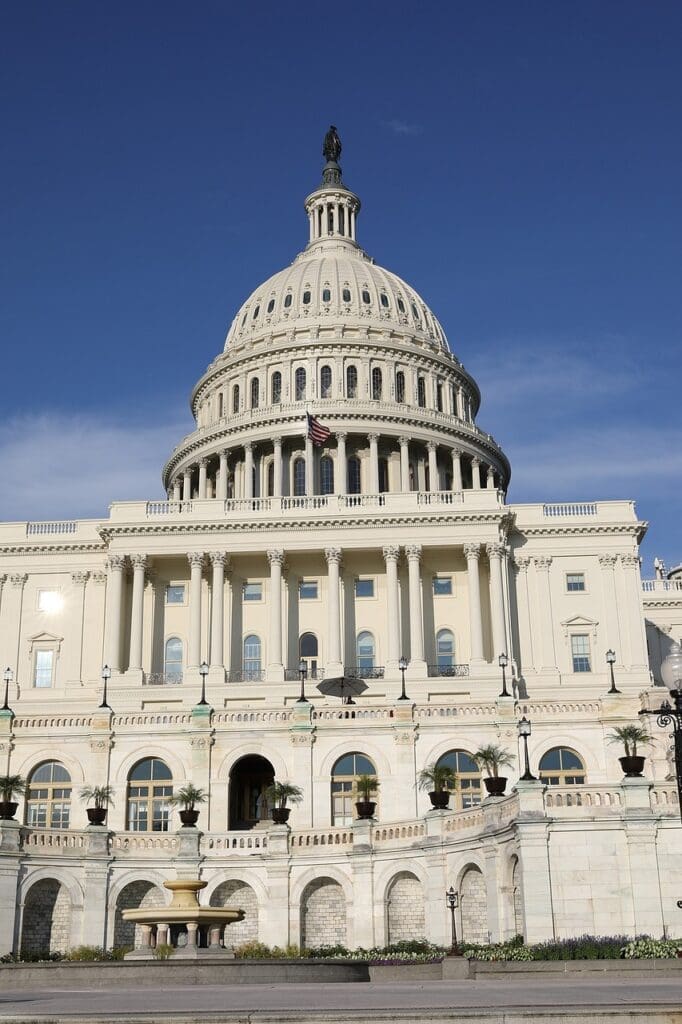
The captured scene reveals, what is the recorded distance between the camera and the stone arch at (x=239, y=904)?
162 feet

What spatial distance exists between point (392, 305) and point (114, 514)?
5289 centimetres

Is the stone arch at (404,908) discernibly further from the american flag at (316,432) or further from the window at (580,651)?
the american flag at (316,432)

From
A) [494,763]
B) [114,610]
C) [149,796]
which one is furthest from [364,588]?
[494,763]

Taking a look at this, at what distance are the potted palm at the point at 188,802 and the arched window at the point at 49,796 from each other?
6.29m

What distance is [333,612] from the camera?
89188 mm

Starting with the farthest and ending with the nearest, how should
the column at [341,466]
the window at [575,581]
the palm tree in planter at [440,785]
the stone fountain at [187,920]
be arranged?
1. the column at [341,466]
2. the window at [575,581]
3. the palm tree in planter at [440,785]
4. the stone fountain at [187,920]

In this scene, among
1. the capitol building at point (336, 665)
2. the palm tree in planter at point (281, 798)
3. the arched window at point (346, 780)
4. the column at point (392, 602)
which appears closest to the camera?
the capitol building at point (336, 665)

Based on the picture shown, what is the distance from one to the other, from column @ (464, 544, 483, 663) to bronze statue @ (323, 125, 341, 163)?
87.4m

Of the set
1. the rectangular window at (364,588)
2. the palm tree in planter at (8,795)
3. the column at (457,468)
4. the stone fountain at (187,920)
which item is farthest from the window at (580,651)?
the stone fountain at (187,920)

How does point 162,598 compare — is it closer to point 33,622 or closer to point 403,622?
point 33,622

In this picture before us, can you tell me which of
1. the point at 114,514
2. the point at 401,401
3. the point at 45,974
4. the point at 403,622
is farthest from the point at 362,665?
the point at 45,974

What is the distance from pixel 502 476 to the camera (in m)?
130

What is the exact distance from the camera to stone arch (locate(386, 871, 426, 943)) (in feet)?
156

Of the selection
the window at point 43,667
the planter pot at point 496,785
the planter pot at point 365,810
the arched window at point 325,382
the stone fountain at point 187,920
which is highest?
the arched window at point 325,382
